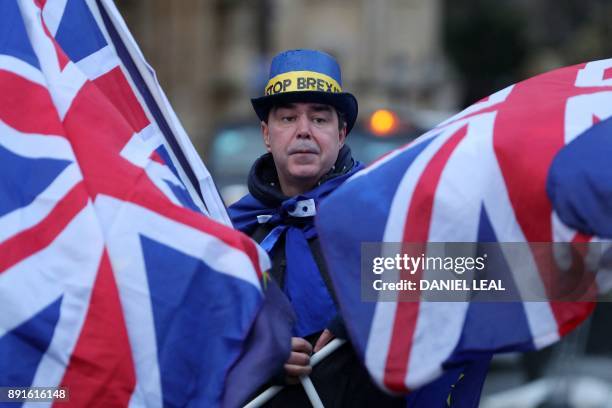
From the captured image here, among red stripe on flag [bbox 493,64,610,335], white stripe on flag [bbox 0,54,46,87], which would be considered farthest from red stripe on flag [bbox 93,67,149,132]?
red stripe on flag [bbox 493,64,610,335]

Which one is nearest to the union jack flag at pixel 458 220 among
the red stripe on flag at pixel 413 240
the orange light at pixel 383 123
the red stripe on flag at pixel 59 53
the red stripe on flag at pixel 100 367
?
the red stripe on flag at pixel 413 240

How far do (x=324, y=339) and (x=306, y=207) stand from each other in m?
0.48

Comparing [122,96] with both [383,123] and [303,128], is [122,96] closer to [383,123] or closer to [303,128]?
[303,128]

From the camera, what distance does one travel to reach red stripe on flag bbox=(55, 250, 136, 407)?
162 inches

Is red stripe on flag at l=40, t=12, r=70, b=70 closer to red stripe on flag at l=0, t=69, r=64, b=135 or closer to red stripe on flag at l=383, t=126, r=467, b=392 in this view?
red stripe on flag at l=0, t=69, r=64, b=135

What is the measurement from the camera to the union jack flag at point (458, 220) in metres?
4.12

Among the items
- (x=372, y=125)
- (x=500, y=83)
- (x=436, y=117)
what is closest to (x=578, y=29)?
(x=500, y=83)

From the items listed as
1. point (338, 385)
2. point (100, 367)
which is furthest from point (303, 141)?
point (100, 367)

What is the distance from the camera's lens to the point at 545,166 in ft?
13.6

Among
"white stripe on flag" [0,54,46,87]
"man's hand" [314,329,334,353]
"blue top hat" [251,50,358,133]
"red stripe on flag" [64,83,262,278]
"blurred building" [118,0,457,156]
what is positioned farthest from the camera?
"blurred building" [118,0,457,156]

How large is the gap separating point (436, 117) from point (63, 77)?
1312cm

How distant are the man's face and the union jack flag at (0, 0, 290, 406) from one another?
457 millimetres

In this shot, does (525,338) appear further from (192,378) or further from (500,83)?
(500,83)

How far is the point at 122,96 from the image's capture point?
479 cm
